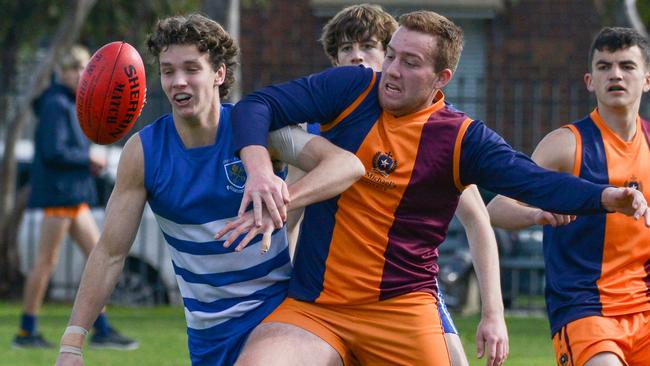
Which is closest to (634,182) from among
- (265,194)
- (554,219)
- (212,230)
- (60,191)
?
(554,219)

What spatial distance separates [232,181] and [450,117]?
0.86 m

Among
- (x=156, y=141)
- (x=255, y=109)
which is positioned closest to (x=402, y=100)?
(x=255, y=109)

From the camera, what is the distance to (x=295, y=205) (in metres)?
4.66

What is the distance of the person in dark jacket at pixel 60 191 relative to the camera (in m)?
10.2

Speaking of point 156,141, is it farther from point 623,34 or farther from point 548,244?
point 623,34

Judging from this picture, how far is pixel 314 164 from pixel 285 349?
653 mm

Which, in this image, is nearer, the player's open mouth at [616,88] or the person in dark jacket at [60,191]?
the player's open mouth at [616,88]

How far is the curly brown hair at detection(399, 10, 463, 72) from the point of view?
5.04 m

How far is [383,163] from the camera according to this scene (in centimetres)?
504

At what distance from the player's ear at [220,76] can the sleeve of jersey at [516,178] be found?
103 cm

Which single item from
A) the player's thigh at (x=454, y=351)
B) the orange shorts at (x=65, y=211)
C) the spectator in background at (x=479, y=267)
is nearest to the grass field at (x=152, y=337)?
the orange shorts at (x=65, y=211)

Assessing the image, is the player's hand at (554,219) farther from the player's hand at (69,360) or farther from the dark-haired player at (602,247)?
the player's hand at (69,360)

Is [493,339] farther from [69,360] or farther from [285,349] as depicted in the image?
[69,360]

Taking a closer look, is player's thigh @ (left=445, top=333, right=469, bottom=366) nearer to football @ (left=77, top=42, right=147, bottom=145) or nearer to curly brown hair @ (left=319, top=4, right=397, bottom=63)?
football @ (left=77, top=42, right=147, bottom=145)
